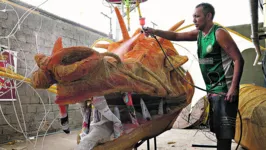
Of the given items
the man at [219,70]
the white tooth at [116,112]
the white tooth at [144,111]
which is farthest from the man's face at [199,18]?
the white tooth at [116,112]

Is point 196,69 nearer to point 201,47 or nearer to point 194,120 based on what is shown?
point 194,120

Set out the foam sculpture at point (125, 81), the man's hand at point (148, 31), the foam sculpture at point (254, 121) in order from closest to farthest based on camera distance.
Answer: the foam sculpture at point (125, 81)
the man's hand at point (148, 31)
the foam sculpture at point (254, 121)

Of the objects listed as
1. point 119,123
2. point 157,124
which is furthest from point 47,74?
point 157,124

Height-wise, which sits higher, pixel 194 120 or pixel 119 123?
pixel 119 123

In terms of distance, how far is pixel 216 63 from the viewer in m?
1.92

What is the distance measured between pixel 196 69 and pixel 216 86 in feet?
13.9

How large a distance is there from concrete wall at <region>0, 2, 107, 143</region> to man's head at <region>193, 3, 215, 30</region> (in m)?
3.34

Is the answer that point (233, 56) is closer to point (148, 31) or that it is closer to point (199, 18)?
point (199, 18)

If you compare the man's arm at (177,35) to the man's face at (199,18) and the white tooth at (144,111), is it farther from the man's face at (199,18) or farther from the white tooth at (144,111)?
the white tooth at (144,111)

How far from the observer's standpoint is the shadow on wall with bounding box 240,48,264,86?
21.3 ft

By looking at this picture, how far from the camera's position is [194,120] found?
569cm

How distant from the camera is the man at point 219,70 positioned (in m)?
1.80

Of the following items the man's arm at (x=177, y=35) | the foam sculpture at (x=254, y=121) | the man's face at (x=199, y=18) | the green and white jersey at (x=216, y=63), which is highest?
the man's face at (x=199, y=18)

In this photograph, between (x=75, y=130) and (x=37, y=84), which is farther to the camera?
(x=75, y=130)
